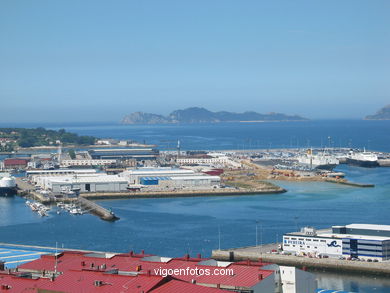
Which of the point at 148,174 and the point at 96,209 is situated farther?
the point at 148,174

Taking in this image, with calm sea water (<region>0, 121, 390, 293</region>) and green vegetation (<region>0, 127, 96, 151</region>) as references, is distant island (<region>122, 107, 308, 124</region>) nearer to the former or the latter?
green vegetation (<region>0, 127, 96, 151</region>)

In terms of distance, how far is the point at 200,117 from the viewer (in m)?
128

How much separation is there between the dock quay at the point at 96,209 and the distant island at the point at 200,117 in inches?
3946

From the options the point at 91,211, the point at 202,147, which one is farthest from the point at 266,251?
the point at 202,147

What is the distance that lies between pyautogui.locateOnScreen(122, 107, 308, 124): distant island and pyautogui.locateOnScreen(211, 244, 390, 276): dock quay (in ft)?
356

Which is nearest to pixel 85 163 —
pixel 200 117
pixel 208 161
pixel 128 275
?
pixel 208 161

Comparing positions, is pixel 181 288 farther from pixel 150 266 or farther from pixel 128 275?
pixel 150 266

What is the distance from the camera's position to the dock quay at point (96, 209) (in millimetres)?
19027

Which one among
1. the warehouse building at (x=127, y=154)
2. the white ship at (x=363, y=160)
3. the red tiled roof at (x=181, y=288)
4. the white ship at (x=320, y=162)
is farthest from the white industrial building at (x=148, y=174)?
the red tiled roof at (x=181, y=288)

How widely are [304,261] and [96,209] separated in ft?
26.5

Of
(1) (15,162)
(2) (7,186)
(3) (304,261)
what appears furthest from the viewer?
(1) (15,162)

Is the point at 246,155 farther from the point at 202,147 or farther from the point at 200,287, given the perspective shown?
the point at 200,287

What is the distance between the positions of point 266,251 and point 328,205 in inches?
288

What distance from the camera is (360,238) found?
13.7 m
